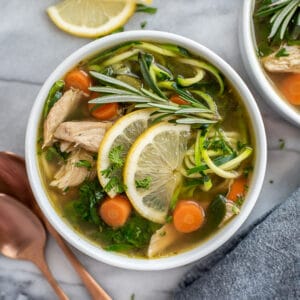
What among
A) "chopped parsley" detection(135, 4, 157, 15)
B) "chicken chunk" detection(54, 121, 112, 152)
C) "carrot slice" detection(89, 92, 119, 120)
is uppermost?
"chopped parsley" detection(135, 4, 157, 15)

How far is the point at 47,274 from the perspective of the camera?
1824 mm

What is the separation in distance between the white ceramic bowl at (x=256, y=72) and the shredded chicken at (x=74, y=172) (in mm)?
520

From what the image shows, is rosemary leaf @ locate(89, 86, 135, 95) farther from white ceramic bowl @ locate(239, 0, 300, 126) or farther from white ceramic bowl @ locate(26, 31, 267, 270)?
white ceramic bowl @ locate(239, 0, 300, 126)

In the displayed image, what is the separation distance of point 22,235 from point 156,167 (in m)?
0.47

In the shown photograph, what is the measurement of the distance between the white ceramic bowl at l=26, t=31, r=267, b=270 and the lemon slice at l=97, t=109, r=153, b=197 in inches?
6.8

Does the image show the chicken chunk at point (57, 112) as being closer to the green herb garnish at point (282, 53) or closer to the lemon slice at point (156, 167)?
the lemon slice at point (156, 167)

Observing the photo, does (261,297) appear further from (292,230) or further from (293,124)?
(293,124)

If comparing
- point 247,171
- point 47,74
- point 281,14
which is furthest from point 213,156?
point 47,74

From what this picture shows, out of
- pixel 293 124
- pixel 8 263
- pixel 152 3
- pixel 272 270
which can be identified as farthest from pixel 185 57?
pixel 8 263

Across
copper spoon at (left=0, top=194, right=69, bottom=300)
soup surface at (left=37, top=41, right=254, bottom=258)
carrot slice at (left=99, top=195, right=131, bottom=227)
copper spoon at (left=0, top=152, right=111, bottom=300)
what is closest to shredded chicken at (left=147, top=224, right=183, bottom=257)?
soup surface at (left=37, top=41, right=254, bottom=258)

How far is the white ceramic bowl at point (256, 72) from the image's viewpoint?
172 centimetres

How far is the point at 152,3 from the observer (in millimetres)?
1830

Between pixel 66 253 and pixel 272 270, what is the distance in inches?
24.0

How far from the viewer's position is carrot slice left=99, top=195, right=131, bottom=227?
5.47 feet
